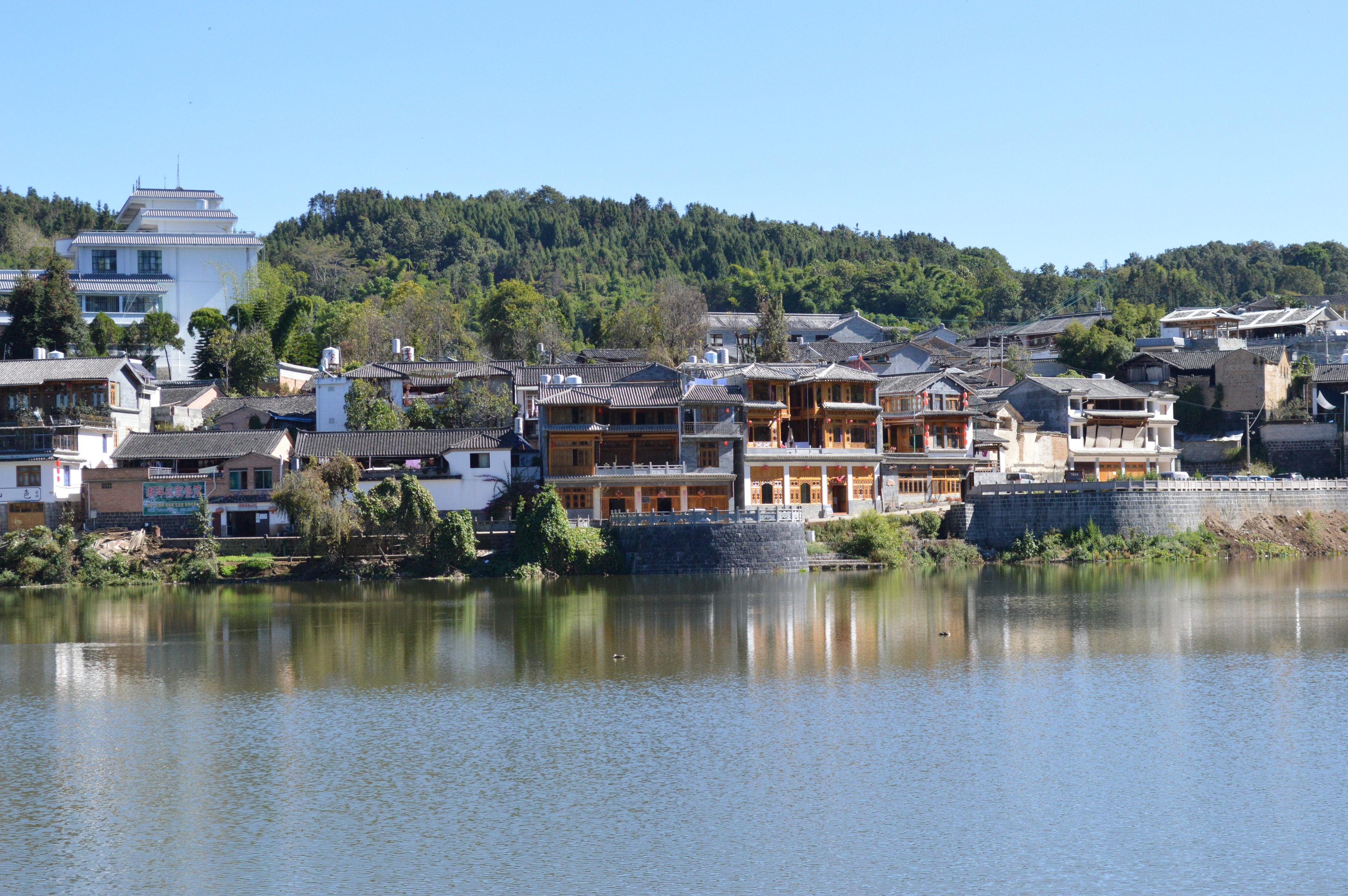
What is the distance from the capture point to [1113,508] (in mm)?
56406

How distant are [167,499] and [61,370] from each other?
10483 millimetres

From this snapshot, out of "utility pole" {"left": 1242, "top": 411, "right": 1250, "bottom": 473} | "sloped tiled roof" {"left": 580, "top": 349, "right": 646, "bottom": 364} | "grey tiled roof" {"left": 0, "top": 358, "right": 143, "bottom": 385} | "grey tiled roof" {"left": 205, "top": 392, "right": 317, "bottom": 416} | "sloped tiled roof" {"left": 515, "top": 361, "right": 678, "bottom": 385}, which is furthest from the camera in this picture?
"sloped tiled roof" {"left": 580, "top": 349, "right": 646, "bottom": 364}

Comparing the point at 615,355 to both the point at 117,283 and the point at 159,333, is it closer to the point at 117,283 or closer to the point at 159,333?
the point at 159,333

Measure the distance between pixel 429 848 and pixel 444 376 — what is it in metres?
50.4

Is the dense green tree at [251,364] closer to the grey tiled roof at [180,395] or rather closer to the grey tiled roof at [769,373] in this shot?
the grey tiled roof at [180,395]

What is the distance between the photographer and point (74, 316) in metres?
71.0

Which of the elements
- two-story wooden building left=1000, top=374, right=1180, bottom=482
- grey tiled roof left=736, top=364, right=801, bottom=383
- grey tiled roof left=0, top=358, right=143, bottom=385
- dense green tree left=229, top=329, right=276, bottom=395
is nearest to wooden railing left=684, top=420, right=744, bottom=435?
grey tiled roof left=736, top=364, right=801, bottom=383

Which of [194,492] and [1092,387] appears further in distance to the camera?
[1092,387]

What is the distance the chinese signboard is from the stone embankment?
3178cm

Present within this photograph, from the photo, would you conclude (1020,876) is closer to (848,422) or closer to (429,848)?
(429,848)

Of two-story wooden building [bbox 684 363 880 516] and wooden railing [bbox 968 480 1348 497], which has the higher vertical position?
two-story wooden building [bbox 684 363 880 516]

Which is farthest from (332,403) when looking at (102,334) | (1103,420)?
(1103,420)

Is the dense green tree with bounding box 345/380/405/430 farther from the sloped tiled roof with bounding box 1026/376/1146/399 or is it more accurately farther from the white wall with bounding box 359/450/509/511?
the sloped tiled roof with bounding box 1026/376/1146/399

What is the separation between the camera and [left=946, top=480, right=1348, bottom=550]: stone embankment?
56.6 m
